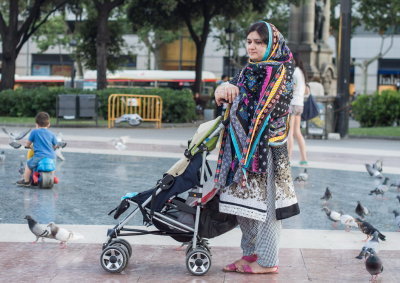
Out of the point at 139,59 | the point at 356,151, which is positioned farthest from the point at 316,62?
the point at 139,59

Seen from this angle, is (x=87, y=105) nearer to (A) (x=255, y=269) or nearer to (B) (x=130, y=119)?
(B) (x=130, y=119)

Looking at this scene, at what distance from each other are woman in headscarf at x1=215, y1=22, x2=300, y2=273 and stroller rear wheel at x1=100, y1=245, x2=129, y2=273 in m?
0.73

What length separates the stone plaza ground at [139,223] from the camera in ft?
19.0

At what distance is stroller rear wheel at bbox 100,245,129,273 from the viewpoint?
5.66 metres

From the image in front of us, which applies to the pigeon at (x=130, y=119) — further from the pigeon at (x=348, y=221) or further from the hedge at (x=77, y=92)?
the pigeon at (x=348, y=221)

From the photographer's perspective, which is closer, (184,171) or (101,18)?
(184,171)

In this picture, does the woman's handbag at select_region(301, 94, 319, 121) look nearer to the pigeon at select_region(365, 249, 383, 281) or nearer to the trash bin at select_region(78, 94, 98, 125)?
the pigeon at select_region(365, 249, 383, 281)

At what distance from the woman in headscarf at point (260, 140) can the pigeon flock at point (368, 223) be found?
0.62 meters

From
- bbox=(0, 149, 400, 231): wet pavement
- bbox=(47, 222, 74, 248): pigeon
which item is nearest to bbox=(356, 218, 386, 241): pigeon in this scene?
bbox=(0, 149, 400, 231): wet pavement

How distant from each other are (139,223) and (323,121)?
13.3 m

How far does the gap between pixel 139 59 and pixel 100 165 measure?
2163 inches

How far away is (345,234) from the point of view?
7.47 metres

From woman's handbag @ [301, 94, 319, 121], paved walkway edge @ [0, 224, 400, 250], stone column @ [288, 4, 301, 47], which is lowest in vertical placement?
paved walkway edge @ [0, 224, 400, 250]

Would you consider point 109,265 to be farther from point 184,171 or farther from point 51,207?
point 51,207
